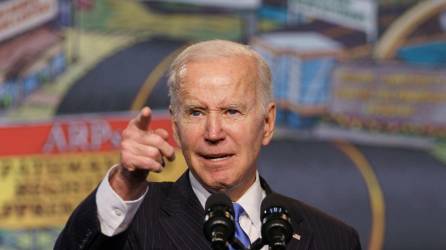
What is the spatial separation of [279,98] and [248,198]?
6.53ft

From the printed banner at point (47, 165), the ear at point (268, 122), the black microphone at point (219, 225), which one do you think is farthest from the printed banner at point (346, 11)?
the black microphone at point (219, 225)

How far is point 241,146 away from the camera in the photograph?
1.84 m

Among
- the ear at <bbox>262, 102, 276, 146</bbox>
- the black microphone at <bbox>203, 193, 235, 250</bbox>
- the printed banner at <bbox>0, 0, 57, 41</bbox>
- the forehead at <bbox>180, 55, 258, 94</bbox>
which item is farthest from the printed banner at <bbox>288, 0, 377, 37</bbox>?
the black microphone at <bbox>203, 193, 235, 250</bbox>

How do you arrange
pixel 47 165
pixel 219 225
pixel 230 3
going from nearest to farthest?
1. pixel 219 225
2. pixel 47 165
3. pixel 230 3

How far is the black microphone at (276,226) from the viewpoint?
154 centimetres

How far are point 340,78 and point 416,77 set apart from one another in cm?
34

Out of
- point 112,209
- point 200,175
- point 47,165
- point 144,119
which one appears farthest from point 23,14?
point 144,119

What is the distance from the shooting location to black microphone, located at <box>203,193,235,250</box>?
1.51 metres

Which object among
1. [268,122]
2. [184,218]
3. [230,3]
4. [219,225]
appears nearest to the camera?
[219,225]

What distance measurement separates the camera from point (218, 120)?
5.89 feet

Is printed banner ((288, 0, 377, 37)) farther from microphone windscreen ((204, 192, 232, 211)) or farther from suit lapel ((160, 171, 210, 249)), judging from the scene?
microphone windscreen ((204, 192, 232, 211))

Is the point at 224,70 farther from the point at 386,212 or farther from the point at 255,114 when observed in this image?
the point at 386,212

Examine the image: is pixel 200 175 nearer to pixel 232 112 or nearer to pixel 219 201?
pixel 232 112

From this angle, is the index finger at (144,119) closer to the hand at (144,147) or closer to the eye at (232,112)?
the hand at (144,147)
